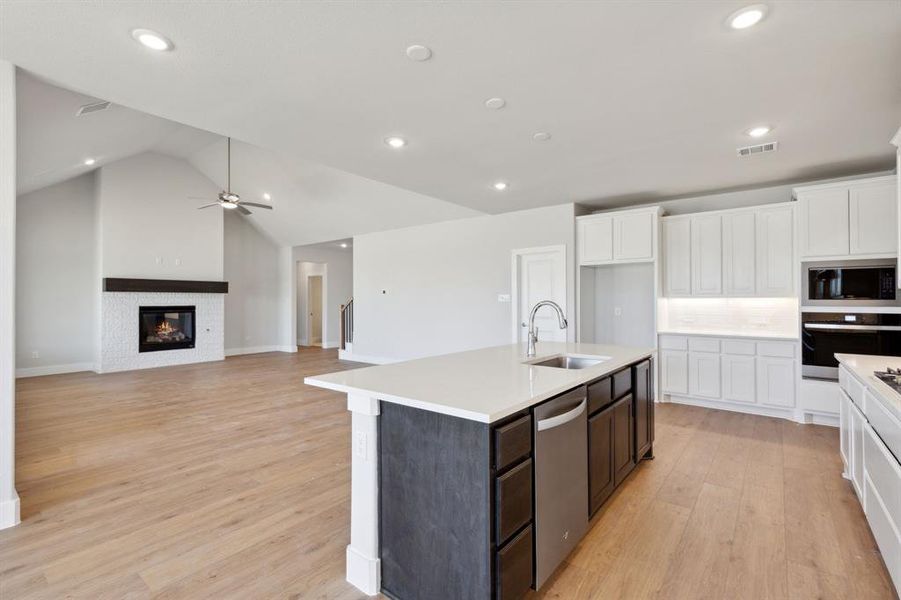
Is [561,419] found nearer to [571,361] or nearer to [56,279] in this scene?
[571,361]

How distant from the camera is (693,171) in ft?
14.5

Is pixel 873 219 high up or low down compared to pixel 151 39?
down

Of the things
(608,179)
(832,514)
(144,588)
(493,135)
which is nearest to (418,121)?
(493,135)

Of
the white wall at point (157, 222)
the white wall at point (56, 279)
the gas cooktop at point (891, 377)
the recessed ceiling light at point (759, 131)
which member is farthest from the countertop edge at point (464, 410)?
the white wall at point (56, 279)

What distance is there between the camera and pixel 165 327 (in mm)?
8648

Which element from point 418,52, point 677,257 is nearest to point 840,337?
point 677,257

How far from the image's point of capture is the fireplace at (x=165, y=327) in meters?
8.27

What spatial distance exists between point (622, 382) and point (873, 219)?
3308mm

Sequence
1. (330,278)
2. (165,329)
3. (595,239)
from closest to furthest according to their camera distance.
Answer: (595,239) → (165,329) → (330,278)

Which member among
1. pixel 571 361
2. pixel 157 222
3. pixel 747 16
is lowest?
pixel 571 361

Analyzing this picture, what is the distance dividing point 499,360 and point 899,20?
8.51 ft

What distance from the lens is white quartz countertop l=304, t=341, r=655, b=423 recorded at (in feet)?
5.48

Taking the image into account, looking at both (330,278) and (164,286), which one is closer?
(164,286)

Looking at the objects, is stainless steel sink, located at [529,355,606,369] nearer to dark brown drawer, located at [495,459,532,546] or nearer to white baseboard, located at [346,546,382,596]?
dark brown drawer, located at [495,459,532,546]
